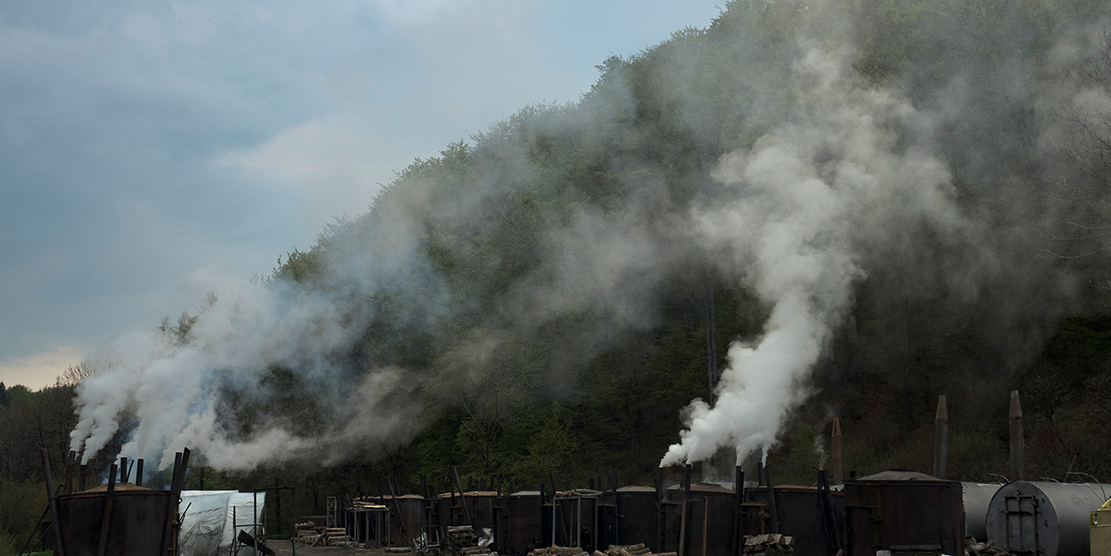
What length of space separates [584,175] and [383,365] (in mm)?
13611

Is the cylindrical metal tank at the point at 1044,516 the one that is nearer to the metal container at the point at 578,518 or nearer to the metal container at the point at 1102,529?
the metal container at the point at 1102,529

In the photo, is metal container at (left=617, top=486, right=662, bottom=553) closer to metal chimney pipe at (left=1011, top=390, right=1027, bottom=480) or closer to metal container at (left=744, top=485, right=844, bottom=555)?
metal container at (left=744, top=485, right=844, bottom=555)

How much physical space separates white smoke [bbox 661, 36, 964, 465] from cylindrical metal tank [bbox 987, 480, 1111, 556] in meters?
6.27

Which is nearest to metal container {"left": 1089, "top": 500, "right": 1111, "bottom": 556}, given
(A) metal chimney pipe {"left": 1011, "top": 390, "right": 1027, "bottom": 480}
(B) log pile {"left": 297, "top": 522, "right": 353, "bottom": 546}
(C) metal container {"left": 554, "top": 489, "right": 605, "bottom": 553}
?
(A) metal chimney pipe {"left": 1011, "top": 390, "right": 1027, "bottom": 480}

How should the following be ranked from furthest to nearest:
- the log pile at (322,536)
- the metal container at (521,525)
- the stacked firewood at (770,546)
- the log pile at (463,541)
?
1. the log pile at (322,536)
2. the log pile at (463,541)
3. the metal container at (521,525)
4. the stacked firewood at (770,546)

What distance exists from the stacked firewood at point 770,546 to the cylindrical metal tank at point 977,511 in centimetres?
701

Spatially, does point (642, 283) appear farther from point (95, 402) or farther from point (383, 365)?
point (95, 402)

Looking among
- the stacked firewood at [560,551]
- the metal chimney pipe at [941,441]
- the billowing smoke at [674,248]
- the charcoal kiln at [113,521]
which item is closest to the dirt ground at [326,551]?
the billowing smoke at [674,248]

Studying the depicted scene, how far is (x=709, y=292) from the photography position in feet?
119

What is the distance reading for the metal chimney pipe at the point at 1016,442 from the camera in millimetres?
24266

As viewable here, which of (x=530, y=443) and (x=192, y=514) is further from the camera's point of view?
(x=530, y=443)

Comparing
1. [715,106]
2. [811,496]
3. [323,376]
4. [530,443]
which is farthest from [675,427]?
[811,496]

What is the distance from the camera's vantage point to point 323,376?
4219 centimetres

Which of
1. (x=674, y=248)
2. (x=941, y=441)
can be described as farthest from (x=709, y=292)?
(x=941, y=441)
